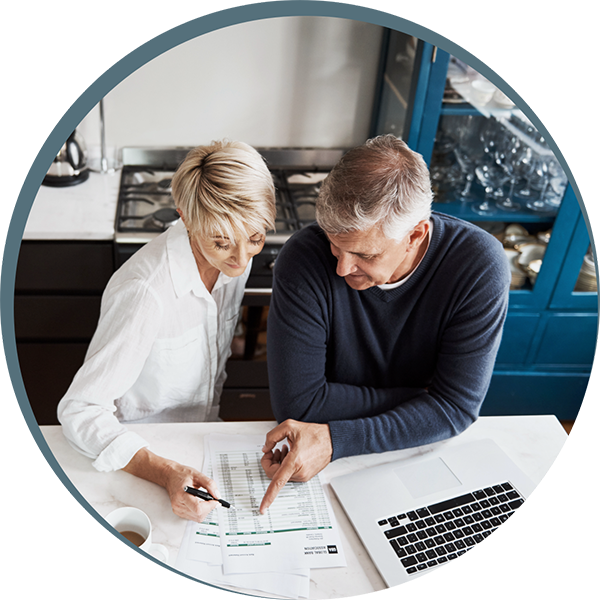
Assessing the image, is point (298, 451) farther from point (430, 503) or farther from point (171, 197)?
point (171, 197)

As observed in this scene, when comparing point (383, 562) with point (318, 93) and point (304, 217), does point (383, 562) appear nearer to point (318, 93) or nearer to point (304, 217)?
point (304, 217)

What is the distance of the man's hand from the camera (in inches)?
25.5

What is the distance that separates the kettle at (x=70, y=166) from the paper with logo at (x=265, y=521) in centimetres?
82

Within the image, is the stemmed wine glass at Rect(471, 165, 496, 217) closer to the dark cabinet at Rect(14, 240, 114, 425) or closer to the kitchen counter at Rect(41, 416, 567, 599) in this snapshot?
the kitchen counter at Rect(41, 416, 567, 599)

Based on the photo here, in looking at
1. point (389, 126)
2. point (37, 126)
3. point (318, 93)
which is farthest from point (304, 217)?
point (37, 126)

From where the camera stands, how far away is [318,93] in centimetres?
111

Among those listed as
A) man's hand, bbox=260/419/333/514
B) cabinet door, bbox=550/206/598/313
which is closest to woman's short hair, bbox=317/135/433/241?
man's hand, bbox=260/419/333/514

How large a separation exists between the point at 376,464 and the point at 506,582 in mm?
187

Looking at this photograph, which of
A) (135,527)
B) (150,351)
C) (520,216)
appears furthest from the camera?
(520,216)

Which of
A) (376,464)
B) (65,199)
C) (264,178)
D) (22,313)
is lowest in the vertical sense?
(22,313)

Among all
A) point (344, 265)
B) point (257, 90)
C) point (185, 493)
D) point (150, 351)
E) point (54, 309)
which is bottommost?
point (54, 309)

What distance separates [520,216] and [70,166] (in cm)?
111

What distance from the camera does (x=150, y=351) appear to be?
675 mm

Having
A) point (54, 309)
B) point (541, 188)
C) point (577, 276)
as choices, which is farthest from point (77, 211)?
point (577, 276)
